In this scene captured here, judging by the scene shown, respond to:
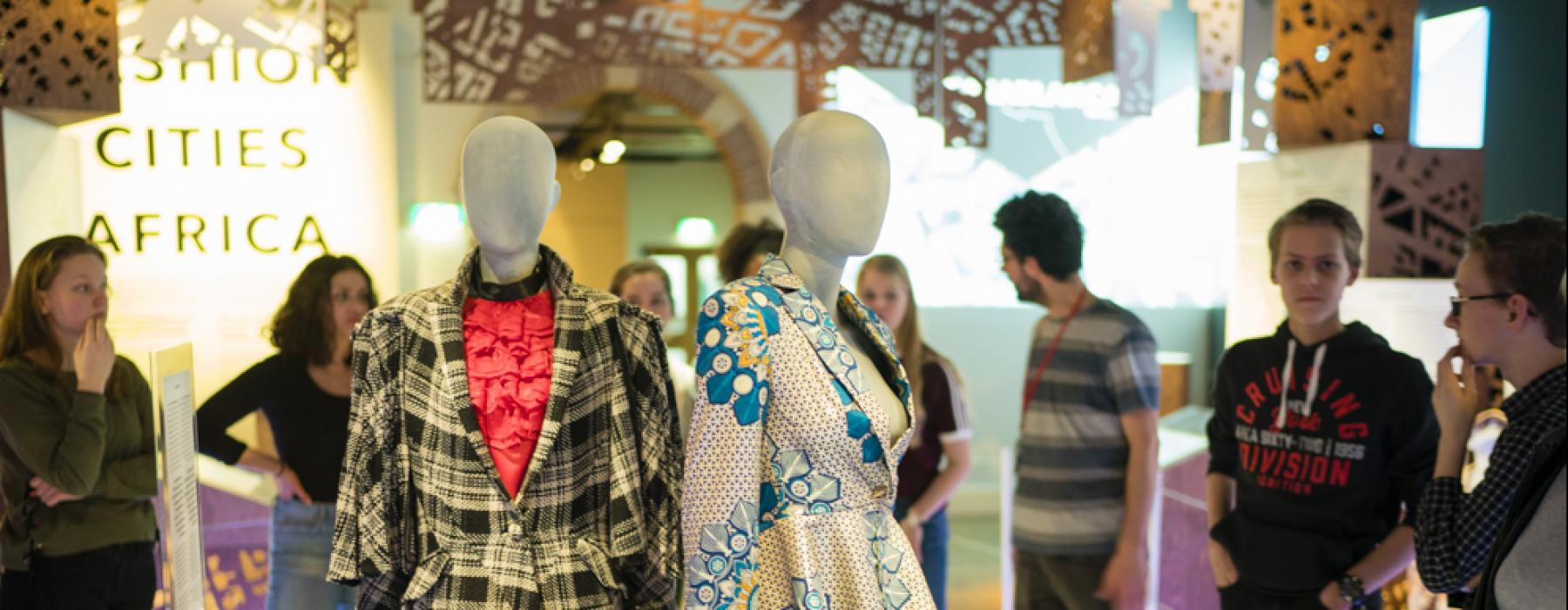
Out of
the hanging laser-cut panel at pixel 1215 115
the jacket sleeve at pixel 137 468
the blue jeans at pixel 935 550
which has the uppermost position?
the hanging laser-cut panel at pixel 1215 115

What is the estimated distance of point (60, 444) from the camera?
2.39 metres

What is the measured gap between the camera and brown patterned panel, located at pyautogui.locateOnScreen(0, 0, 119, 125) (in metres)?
2.55

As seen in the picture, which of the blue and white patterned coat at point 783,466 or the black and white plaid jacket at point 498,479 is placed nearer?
the blue and white patterned coat at point 783,466

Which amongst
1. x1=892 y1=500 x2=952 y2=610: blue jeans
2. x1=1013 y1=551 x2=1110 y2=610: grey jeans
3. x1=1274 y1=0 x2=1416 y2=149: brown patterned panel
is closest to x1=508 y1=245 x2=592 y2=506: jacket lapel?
x1=1013 y1=551 x2=1110 y2=610: grey jeans

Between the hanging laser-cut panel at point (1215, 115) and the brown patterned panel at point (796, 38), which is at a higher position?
the brown patterned panel at point (796, 38)

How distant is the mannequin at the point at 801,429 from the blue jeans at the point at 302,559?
1.36m

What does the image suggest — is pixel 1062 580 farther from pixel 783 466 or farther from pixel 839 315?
pixel 783 466

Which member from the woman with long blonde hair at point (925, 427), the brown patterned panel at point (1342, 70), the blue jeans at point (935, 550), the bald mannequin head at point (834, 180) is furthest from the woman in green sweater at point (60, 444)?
the brown patterned panel at point (1342, 70)

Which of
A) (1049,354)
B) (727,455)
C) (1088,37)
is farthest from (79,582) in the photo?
(1088,37)

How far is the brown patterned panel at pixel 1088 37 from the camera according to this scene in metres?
3.35

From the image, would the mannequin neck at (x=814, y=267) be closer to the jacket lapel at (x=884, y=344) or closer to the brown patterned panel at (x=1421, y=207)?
the jacket lapel at (x=884, y=344)

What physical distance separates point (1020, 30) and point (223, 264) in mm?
3174

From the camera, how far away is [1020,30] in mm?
3412

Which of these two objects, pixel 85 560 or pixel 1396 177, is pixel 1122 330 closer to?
pixel 1396 177
